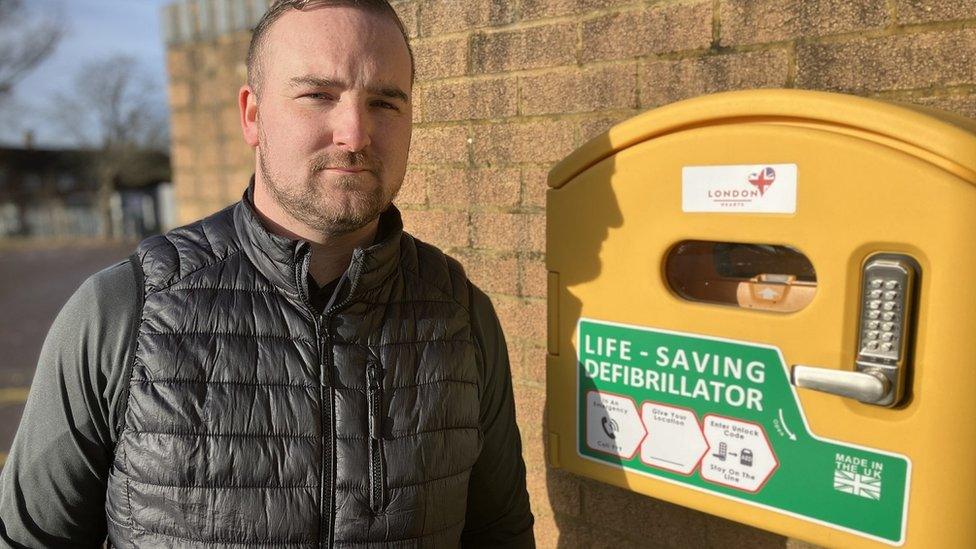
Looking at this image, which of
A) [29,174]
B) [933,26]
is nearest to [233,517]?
[933,26]

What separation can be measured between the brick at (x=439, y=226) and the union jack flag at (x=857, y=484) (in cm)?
125

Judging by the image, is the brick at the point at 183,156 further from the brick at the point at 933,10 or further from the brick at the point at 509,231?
the brick at the point at 933,10

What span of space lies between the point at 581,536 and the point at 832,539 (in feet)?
2.90

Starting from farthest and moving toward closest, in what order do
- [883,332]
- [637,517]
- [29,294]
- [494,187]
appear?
[29,294]
[494,187]
[637,517]
[883,332]

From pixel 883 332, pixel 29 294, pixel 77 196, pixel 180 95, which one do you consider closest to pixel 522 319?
pixel 883 332

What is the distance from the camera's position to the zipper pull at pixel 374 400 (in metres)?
1.28

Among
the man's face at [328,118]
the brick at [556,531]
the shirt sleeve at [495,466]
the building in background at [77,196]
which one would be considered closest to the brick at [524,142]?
the shirt sleeve at [495,466]

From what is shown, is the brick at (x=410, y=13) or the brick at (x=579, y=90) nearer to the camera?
the brick at (x=579, y=90)

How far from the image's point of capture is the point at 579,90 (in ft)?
6.00

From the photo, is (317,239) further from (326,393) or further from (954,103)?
(954,103)

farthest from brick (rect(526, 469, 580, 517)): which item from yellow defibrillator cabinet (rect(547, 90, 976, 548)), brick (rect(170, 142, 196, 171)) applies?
brick (rect(170, 142, 196, 171))

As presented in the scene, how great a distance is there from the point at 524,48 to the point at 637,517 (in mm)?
1303

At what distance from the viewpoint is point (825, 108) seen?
1104 millimetres

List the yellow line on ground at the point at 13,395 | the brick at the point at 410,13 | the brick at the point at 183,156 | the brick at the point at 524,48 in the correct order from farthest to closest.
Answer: the yellow line on ground at the point at 13,395 < the brick at the point at 183,156 < the brick at the point at 410,13 < the brick at the point at 524,48
